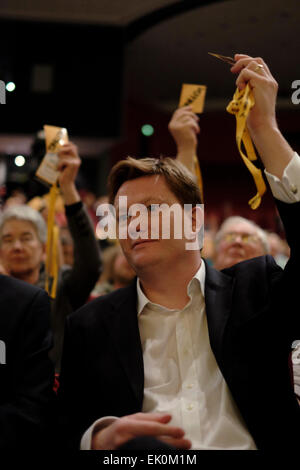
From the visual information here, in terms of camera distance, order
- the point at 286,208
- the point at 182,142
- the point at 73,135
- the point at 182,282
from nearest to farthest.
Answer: the point at 286,208
the point at 182,282
the point at 182,142
the point at 73,135

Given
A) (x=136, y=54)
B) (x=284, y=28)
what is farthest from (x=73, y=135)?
(x=284, y=28)

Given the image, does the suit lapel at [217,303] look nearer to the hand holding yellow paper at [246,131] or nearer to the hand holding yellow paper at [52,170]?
the hand holding yellow paper at [246,131]

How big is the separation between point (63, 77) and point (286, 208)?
525 centimetres

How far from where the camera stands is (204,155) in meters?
8.35

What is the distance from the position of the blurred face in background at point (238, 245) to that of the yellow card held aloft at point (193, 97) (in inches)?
26.0

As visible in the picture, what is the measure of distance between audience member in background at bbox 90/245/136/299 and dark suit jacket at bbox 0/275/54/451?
3.67 feet

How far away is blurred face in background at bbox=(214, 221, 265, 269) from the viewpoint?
2.18 m

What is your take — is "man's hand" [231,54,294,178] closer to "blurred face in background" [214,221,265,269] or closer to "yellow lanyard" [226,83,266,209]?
"yellow lanyard" [226,83,266,209]

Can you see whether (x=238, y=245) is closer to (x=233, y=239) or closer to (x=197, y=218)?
(x=233, y=239)

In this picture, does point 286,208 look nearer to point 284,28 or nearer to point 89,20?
point 284,28

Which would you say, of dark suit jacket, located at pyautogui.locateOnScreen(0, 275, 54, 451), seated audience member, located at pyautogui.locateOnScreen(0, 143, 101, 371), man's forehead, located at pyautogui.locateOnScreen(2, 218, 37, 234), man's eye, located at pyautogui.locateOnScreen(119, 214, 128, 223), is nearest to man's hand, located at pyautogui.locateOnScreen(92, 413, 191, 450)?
dark suit jacket, located at pyautogui.locateOnScreen(0, 275, 54, 451)

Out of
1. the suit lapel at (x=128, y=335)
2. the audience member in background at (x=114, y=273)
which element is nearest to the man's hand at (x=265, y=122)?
the suit lapel at (x=128, y=335)

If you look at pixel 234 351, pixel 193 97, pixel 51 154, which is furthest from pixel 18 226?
pixel 234 351

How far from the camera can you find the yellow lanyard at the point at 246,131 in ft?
3.58
